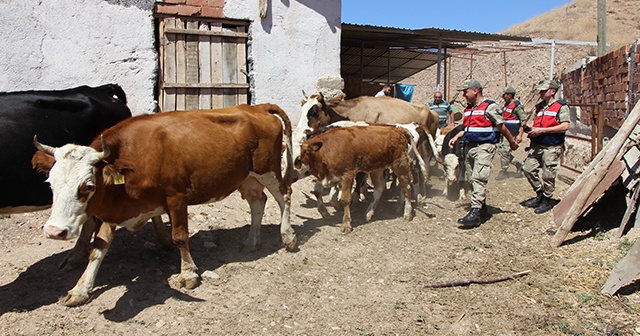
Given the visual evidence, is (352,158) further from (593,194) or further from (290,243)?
(593,194)

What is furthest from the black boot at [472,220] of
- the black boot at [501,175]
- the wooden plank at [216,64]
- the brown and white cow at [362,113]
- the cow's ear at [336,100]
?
the wooden plank at [216,64]

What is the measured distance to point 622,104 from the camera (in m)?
10.6

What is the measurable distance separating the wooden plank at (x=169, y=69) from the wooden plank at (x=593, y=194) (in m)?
6.56

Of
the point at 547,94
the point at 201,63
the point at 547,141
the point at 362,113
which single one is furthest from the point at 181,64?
the point at 547,141

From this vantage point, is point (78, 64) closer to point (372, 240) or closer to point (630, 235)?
point (372, 240)

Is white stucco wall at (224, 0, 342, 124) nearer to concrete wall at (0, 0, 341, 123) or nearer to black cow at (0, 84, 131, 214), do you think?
concrete wall at (0, 0, 341, 123)

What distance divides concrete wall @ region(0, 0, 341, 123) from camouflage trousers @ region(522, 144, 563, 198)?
4647mm

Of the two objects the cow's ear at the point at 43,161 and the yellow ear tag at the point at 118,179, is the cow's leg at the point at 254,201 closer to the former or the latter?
the yellow ear tag at the point at 118,179

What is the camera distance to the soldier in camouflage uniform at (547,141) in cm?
792

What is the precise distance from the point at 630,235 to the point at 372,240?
3.14 metres

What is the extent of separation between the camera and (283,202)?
6832 millimetres

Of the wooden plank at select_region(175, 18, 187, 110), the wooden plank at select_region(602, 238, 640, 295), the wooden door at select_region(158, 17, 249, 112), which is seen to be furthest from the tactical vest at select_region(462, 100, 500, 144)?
the wooden plank at select_region(175, 18, 187, 110)

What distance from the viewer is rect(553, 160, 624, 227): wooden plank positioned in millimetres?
6715

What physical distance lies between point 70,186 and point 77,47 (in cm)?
536
